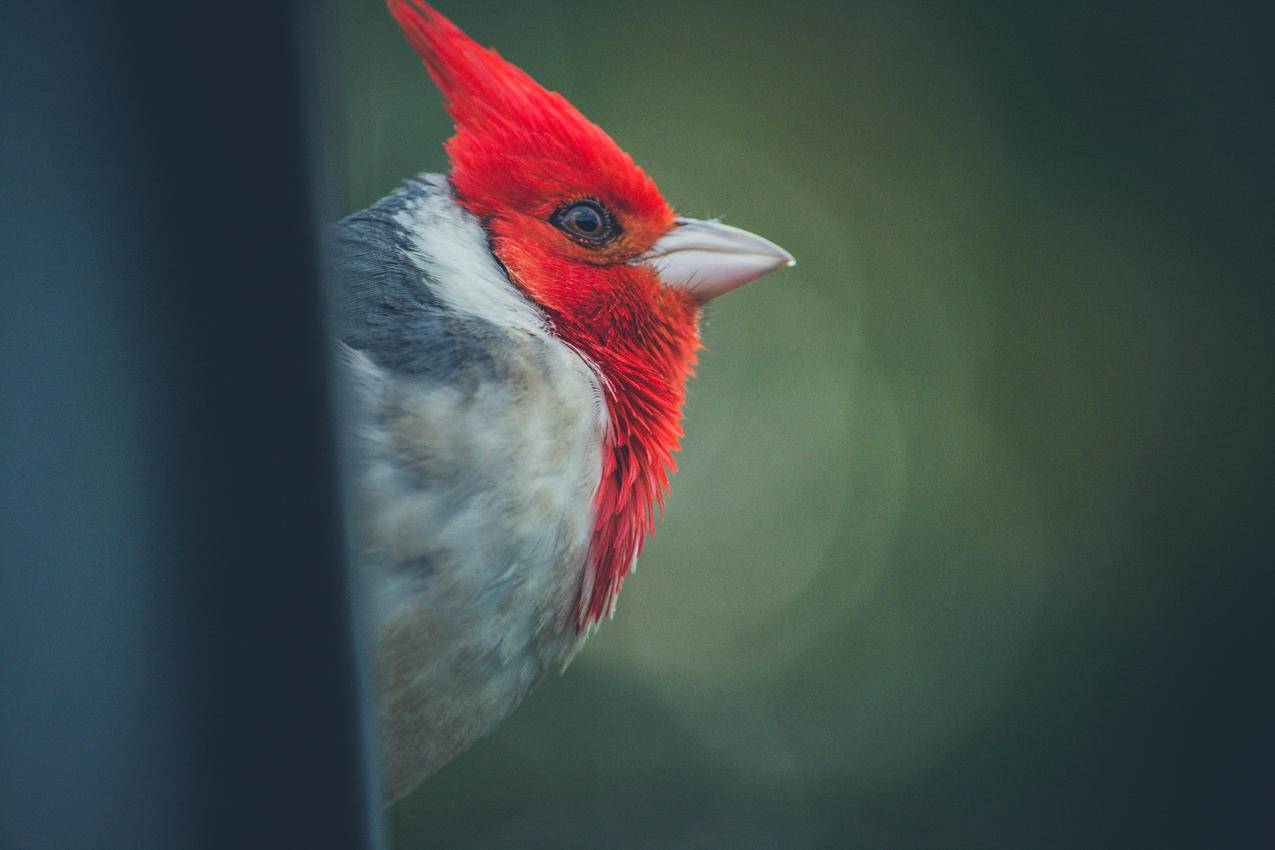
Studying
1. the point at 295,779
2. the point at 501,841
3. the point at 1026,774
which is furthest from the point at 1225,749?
the point at 295,779

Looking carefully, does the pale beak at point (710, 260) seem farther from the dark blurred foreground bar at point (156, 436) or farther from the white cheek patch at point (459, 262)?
the dark blurred foreground bar at point (156, 436)

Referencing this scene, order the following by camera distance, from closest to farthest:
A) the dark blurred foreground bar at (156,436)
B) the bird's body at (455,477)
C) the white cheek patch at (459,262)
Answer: the dark blurred foreground bar at (156,436), the bird's body at (455,477), the white cheek patch at (459,262)

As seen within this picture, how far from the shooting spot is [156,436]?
0.26m

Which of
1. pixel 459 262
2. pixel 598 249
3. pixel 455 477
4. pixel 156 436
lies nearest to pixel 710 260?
pixel 598 249

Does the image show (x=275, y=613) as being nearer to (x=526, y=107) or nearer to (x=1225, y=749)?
(x=526, y=107)

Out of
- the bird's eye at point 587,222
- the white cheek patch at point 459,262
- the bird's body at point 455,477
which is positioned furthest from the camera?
the bird's eye at point 587,222

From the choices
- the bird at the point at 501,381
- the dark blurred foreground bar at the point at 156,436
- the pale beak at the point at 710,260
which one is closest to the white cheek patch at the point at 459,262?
the bird at the point at 501,381

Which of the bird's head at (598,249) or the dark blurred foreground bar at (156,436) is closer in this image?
the dark blurred foreground bar at (156,436)

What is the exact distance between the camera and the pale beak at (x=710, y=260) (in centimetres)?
79

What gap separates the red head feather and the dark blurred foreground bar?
1.35 ft

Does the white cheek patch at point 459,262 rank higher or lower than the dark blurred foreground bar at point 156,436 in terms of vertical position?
higher

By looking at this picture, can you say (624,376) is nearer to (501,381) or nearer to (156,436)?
(501,381)

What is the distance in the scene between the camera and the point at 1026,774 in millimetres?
1714

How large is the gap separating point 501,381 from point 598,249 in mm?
235
